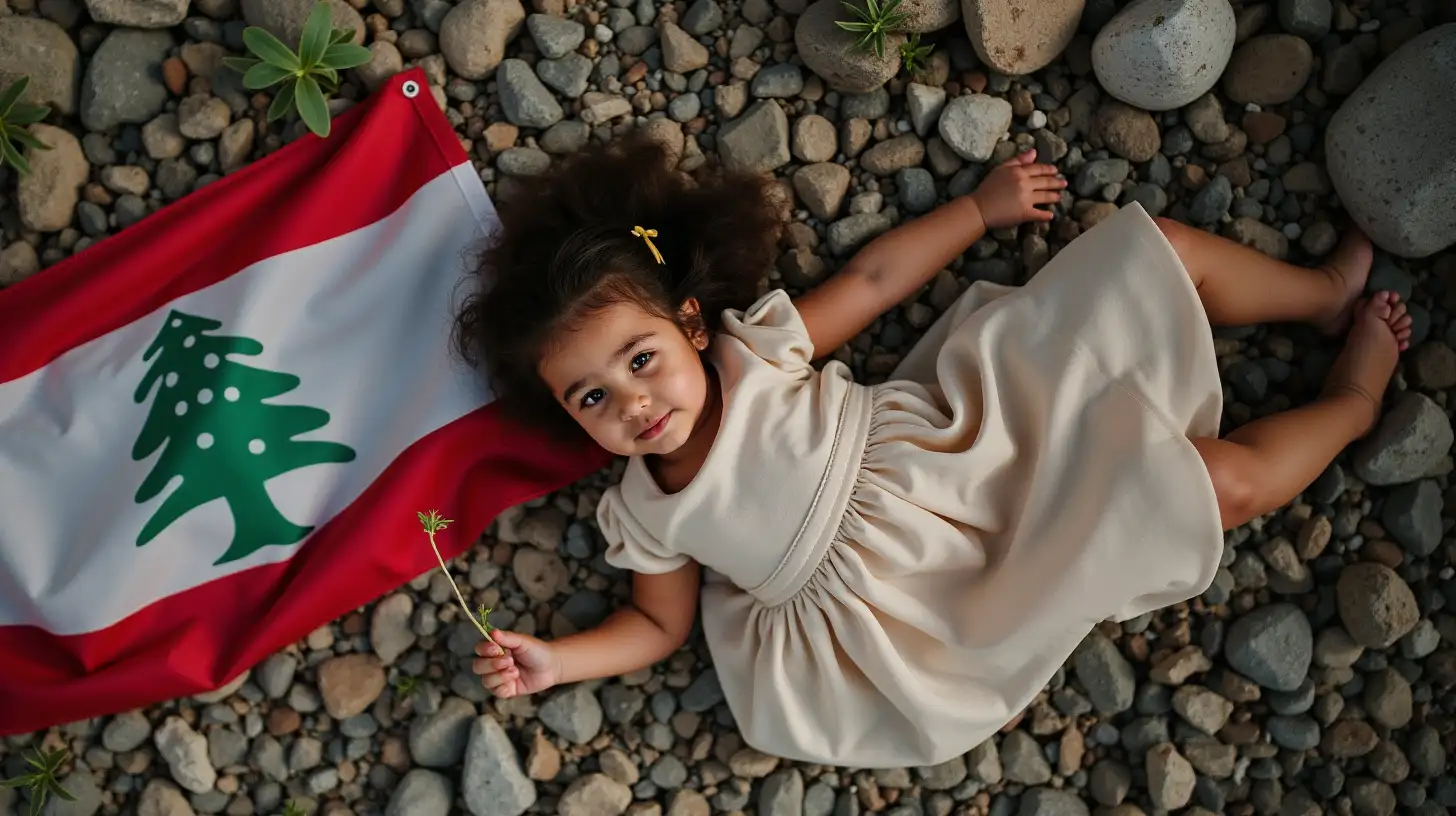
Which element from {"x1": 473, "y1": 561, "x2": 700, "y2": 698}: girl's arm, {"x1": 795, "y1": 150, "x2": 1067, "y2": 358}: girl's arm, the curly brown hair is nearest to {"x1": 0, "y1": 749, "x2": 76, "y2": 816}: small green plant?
{"x1": 473, "y1": 561, "x2": 700, "y2": 698}: girl's arm

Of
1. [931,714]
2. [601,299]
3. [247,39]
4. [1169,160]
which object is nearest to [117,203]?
[247,39]

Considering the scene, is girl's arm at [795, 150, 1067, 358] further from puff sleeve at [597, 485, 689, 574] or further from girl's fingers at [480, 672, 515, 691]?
girl's fingers at [480, 672, 515, 691]

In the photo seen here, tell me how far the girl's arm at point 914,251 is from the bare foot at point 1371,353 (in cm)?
66

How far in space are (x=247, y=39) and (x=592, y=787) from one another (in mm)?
1676

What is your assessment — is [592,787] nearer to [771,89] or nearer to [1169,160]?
[771,89]

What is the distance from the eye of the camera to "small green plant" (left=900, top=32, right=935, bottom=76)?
2344 millimetres

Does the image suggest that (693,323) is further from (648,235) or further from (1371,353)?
(1371,353)

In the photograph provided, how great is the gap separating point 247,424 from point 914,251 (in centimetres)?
141

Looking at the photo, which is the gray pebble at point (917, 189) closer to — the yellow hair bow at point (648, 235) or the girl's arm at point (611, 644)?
the yellow hair bow at point (648, 235)

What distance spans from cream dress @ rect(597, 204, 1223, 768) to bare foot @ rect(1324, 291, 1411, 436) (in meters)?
0.36

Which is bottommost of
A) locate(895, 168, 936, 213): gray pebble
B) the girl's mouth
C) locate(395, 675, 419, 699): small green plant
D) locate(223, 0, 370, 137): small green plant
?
locate(395, 675, 419, 699): small green plant

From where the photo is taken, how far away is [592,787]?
2328 millimetres

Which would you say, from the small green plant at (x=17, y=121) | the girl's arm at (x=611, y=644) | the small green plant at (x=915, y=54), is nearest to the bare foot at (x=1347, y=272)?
the small green plant at (x=915, y=54)

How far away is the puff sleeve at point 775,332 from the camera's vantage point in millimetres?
2188
